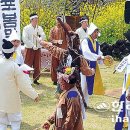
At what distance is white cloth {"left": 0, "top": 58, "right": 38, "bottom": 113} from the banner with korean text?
9.80 ft

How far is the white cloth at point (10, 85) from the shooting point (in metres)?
5.38

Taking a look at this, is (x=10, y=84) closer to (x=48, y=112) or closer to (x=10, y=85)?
(x=10, y=85)

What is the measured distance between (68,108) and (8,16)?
14.4 ft

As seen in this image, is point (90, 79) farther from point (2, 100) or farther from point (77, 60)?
point (2, 100)

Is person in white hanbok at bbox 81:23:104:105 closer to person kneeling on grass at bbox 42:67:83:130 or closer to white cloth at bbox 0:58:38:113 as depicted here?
white cloth at bbox 0:58:38:113

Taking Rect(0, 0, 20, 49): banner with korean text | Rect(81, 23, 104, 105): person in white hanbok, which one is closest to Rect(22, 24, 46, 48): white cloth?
Rect(0, 0, 20, 49): banner with korean text

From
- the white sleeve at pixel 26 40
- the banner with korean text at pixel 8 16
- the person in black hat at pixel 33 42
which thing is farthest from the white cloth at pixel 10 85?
the white sleeve at pixel 26 40

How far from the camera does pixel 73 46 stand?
627 cm

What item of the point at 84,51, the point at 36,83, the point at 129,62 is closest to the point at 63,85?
the point at 129,62

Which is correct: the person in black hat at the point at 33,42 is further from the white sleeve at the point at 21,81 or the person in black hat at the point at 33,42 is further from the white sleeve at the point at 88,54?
the white sleeve at the point at 21,81

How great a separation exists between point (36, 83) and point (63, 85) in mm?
5239

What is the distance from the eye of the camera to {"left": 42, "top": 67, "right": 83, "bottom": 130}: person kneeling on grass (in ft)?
14.6

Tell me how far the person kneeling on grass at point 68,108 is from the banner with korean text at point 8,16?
3928mm

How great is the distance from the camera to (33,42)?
9.60m
